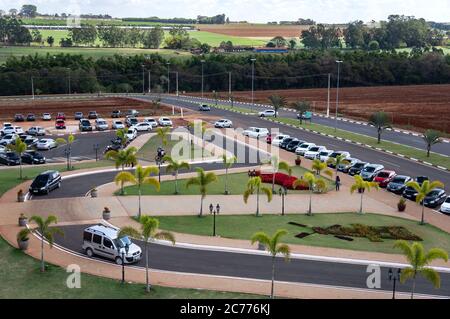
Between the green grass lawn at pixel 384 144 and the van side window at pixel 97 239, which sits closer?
the van side window at pixel 97 239

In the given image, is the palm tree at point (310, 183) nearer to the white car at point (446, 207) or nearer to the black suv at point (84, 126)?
the white car at point (446, 207)

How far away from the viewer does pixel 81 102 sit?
115m

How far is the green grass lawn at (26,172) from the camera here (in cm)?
4607

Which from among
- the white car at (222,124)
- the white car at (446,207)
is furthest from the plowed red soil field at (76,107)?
the white car at (446,207)

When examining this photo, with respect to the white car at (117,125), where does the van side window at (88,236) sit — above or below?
above

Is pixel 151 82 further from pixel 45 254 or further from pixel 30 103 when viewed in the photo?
pixel 45 254

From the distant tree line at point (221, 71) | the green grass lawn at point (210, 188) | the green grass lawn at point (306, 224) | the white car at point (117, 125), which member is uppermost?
the distant tree line at point (221, 71)

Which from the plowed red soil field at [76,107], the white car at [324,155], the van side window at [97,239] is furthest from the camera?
the plowed red soil field at [76,107]

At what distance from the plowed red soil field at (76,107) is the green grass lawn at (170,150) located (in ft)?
99.5

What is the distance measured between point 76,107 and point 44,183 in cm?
6600

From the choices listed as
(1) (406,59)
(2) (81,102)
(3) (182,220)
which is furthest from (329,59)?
(3) (182,220)

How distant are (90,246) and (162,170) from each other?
74.0 feet

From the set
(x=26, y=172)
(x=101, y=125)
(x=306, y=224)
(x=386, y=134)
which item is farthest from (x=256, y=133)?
(x=306, y=224)

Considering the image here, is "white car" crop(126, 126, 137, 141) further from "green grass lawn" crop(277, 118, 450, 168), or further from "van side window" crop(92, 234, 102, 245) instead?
"van side window" crop(92, 234, 102, 245)
